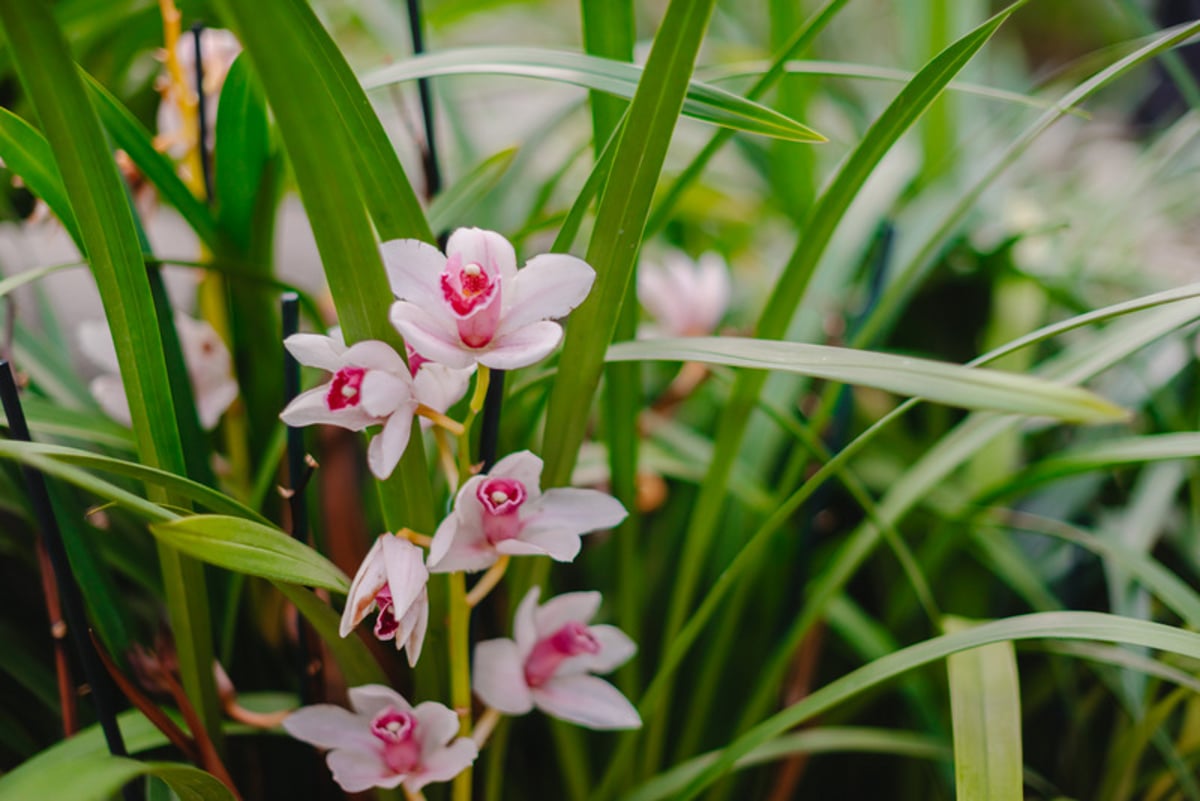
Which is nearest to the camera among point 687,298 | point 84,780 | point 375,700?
point 84,780

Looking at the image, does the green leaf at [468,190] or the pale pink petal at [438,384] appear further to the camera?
the green leaf at [468,190]

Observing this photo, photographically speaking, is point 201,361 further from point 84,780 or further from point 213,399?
point 84,780

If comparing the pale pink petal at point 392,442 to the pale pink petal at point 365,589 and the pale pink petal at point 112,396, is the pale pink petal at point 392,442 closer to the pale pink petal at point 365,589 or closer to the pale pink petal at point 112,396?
the pale pink petal at point 365,589

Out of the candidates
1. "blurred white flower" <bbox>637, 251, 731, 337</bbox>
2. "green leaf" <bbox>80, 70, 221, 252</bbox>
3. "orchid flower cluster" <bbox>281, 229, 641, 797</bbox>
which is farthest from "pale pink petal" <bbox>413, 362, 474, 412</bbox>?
"blurred white flower" <bbox>637, 251, 731, 337</bbox>

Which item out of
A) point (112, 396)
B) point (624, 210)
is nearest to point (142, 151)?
point (112, 396)

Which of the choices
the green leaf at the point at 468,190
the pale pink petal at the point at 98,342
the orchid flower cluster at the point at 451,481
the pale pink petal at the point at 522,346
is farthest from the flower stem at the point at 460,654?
the pale pink petal at the point at 98,342

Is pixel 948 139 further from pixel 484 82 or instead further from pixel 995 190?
pixel 484 82

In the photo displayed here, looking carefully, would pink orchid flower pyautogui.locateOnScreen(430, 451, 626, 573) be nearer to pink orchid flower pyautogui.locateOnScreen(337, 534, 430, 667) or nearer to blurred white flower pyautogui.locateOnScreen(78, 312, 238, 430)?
pink orchid flower pyautogui.locateOnScreen(337, 534, 430, 667)
